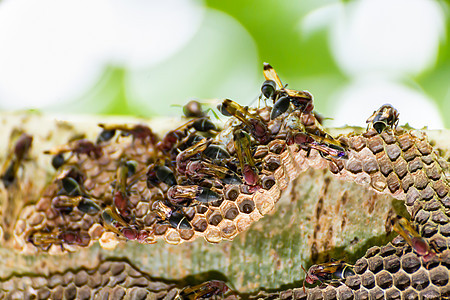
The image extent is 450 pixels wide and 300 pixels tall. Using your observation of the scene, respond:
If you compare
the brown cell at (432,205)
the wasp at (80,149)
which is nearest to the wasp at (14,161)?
the wasp at (80,149)

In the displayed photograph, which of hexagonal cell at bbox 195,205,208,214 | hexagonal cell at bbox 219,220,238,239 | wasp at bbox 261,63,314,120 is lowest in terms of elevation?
hexagonal cell at bbox 219,220,238,239

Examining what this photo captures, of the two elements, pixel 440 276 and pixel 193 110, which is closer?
pixel 440 276

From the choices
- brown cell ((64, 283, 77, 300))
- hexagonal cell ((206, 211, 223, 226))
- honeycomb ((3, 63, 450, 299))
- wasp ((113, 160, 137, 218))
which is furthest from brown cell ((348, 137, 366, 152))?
brown cell ((64, 283, 77, 300))

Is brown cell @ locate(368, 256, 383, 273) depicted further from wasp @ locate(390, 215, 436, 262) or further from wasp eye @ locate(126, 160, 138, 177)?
wasp eye @ locate(126, 160, 138, 177)

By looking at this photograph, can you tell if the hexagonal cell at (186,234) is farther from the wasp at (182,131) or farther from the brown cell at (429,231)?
the brown cell at (429,231)

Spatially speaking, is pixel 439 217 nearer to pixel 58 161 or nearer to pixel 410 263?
pixel 410 263

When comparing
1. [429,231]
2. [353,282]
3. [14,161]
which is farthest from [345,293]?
[14,161]

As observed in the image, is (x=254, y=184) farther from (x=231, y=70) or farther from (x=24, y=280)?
(x=231, y=70)
